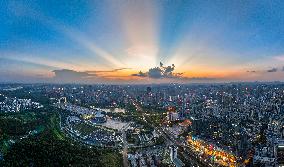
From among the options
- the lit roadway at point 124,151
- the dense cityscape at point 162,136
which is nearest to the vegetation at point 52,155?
the dense cityscape at point 162,136

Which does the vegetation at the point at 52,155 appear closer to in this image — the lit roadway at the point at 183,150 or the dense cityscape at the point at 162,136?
the dense cityscape at the point at 162,136

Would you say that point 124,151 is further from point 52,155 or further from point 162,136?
point 52,155

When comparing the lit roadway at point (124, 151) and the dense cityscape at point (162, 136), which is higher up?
the dense cityscape at point (162, 136)

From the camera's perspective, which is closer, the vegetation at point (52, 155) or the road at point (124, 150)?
the vegetation at point (52, 155)

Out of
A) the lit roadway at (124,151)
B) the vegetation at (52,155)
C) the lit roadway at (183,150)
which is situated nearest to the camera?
the vegetation at (52,155)

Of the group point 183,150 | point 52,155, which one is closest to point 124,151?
point 183,150

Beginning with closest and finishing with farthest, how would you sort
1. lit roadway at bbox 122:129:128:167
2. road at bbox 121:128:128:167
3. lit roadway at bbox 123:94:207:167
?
lit roadway at bbox 123:94:207:167
lit roadway at bbox 122:129:128:167
road at bbox 121:128:128:167

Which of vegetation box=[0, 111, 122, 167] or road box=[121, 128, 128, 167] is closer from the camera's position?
vegetation box=[0, 111, 122, 167]

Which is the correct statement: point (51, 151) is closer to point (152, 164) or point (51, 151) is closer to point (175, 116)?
point (152, 164)

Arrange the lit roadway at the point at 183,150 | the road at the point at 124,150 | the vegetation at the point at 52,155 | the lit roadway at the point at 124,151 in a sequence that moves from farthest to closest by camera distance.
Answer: the road at the point at 124,150 < the lit roadway at the point at 124,151 < the lit roadway at the point at 183,150 < the vegetation at the point at 52,155

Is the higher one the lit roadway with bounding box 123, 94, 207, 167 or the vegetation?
the vegetation

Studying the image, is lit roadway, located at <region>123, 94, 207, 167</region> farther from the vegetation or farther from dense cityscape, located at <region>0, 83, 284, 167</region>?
the vegetation

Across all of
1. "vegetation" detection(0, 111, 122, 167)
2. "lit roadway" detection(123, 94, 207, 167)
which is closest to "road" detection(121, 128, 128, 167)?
"lit roadway" detection(123, 94, 207, 167)
